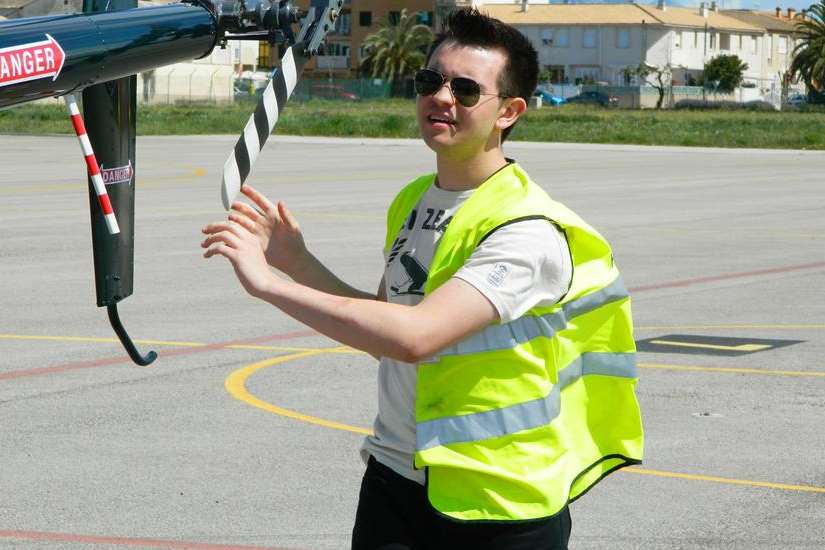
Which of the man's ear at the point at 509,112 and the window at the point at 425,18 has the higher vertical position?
the window at the point at 425,18

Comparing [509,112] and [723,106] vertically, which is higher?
[509,112]

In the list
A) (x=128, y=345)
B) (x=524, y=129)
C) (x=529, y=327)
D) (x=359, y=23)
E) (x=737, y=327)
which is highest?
(x=359, y=23)

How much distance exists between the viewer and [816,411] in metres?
10.2

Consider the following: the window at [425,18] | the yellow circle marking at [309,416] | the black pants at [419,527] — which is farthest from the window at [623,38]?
the black pants at [419,527]

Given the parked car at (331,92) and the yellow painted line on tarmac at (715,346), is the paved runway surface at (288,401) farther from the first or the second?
the parked car at (331,92)

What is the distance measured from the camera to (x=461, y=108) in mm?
3941

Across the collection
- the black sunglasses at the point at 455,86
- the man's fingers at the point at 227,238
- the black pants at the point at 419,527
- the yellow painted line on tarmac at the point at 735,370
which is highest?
the black sunglasses at the point at 455,86

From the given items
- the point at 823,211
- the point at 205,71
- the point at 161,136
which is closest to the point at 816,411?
the point at 823,211

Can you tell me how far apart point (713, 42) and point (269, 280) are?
18516 centimetres

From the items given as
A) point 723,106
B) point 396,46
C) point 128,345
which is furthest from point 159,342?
point 396,46

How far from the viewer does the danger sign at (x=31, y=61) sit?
4.38 m

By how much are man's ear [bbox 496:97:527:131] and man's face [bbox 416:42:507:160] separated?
0.05 ft

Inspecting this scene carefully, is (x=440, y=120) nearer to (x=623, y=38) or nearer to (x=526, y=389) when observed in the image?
(x=526, y=389)

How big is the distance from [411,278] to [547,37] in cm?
17577
